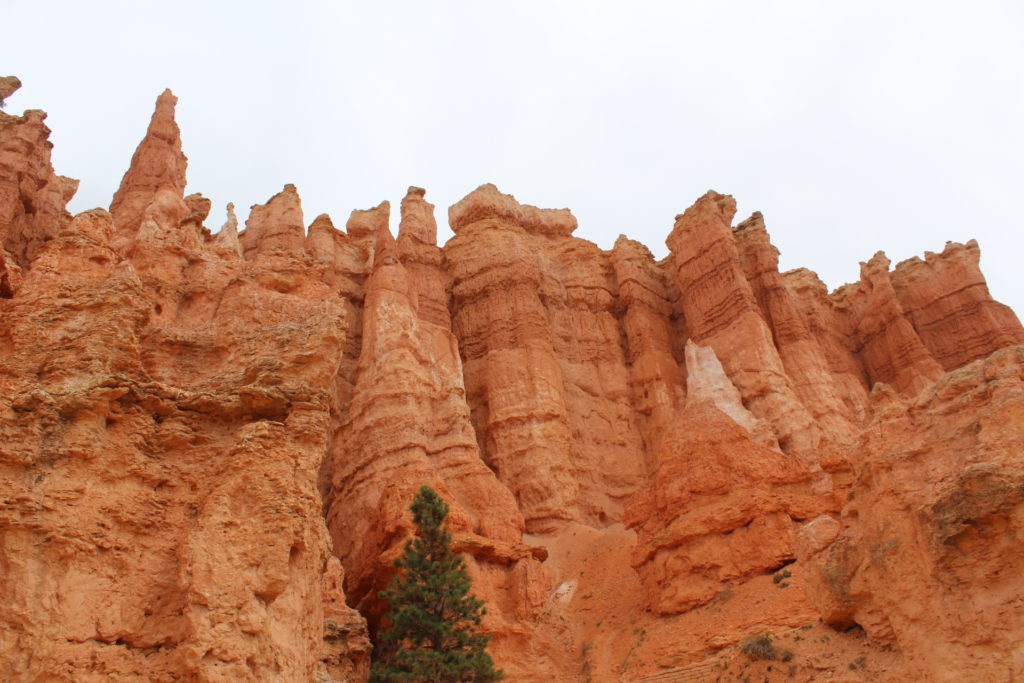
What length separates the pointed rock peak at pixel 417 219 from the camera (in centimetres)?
4503

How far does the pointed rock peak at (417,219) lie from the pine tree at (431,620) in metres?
25.4

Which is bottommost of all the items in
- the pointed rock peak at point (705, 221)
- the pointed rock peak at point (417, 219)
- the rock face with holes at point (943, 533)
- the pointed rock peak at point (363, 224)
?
the rock face with holes at point (943, 533)

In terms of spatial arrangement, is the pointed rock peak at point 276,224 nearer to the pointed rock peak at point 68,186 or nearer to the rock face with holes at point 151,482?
the pointed rock peak at point 68,186

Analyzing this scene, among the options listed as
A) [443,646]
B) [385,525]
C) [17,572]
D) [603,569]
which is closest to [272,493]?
[17,572]

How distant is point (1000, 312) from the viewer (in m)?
46.1

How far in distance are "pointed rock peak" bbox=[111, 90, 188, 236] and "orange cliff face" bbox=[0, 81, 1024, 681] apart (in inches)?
9.0

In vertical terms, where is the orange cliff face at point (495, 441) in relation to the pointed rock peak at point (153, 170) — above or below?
below

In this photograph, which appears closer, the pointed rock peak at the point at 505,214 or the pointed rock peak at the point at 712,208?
the pointed rock peak at the point at 712,208

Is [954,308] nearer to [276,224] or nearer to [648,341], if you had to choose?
[648,341]

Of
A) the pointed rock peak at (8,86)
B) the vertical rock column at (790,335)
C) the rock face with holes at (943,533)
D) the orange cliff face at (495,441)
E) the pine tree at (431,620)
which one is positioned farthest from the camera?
the vertical rock column at (790,335)

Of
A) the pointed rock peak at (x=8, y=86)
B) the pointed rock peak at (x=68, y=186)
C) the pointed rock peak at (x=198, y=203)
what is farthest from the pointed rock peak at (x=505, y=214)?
the pointed rock peak at (x=8, y=86)

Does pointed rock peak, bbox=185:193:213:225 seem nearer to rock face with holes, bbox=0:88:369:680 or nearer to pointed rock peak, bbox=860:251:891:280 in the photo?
rock face with holes, bbox=0:88:369:680

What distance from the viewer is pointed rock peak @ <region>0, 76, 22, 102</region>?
99.0 ft

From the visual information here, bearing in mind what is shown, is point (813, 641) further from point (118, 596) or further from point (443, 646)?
point (118, 596)
